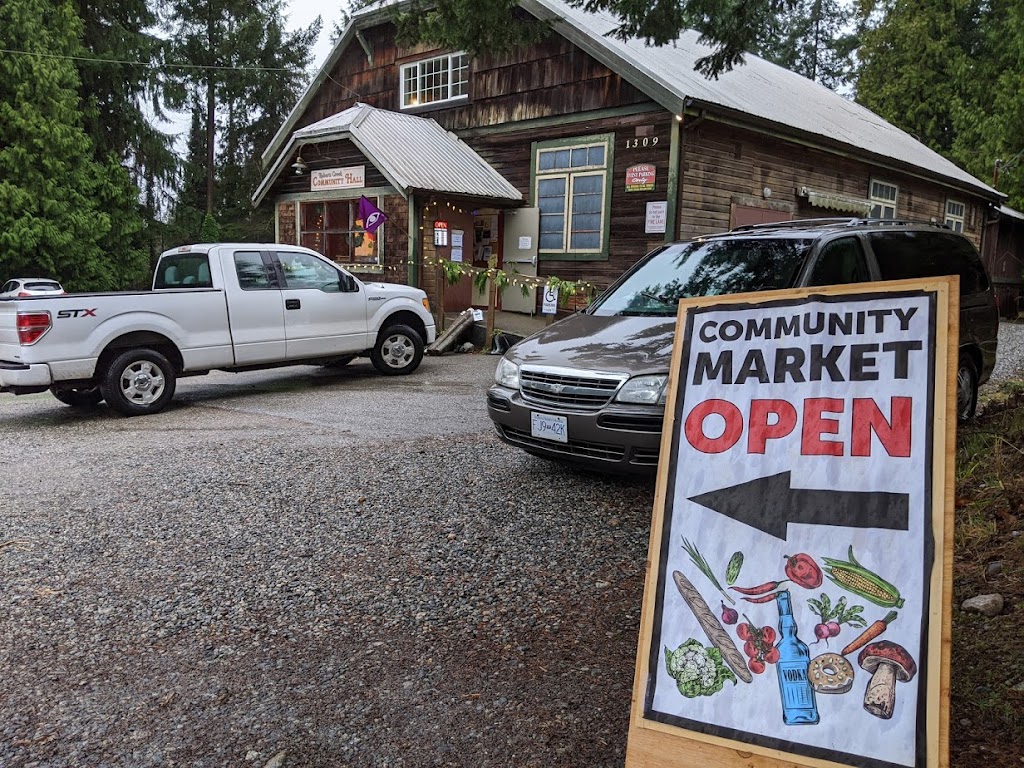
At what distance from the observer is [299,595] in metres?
3.74

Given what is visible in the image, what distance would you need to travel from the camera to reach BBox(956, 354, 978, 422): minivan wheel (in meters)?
6.53

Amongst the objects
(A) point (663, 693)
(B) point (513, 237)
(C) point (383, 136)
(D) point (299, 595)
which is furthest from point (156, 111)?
(A) point (663, 693)

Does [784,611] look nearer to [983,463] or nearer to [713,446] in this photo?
[713,446]

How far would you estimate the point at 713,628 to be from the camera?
7.23 feet

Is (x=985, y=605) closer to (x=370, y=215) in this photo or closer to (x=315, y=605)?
(x=315, y=605)

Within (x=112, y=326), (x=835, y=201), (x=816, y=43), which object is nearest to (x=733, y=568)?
(x=112, y=326)

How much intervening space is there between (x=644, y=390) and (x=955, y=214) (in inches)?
868

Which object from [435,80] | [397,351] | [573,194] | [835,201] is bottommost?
[397,351]

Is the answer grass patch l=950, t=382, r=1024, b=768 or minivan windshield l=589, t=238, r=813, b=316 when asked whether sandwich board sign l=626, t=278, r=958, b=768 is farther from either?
minivan windshield l=589, t=238, r=813, b=316

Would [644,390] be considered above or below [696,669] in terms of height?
above

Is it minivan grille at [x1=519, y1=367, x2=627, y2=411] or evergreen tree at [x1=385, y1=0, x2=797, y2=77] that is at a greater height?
evergreen tree at [x1=385, y1=0, x2=797, y2=77]

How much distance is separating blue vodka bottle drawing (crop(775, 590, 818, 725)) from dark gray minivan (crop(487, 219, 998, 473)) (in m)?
2.47

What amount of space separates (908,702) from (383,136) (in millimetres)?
15228

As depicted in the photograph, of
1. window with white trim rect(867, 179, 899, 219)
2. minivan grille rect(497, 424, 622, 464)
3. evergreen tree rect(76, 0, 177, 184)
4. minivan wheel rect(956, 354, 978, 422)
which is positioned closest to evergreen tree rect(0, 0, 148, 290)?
evergreen tree rect(76, 0, 177, 184)
